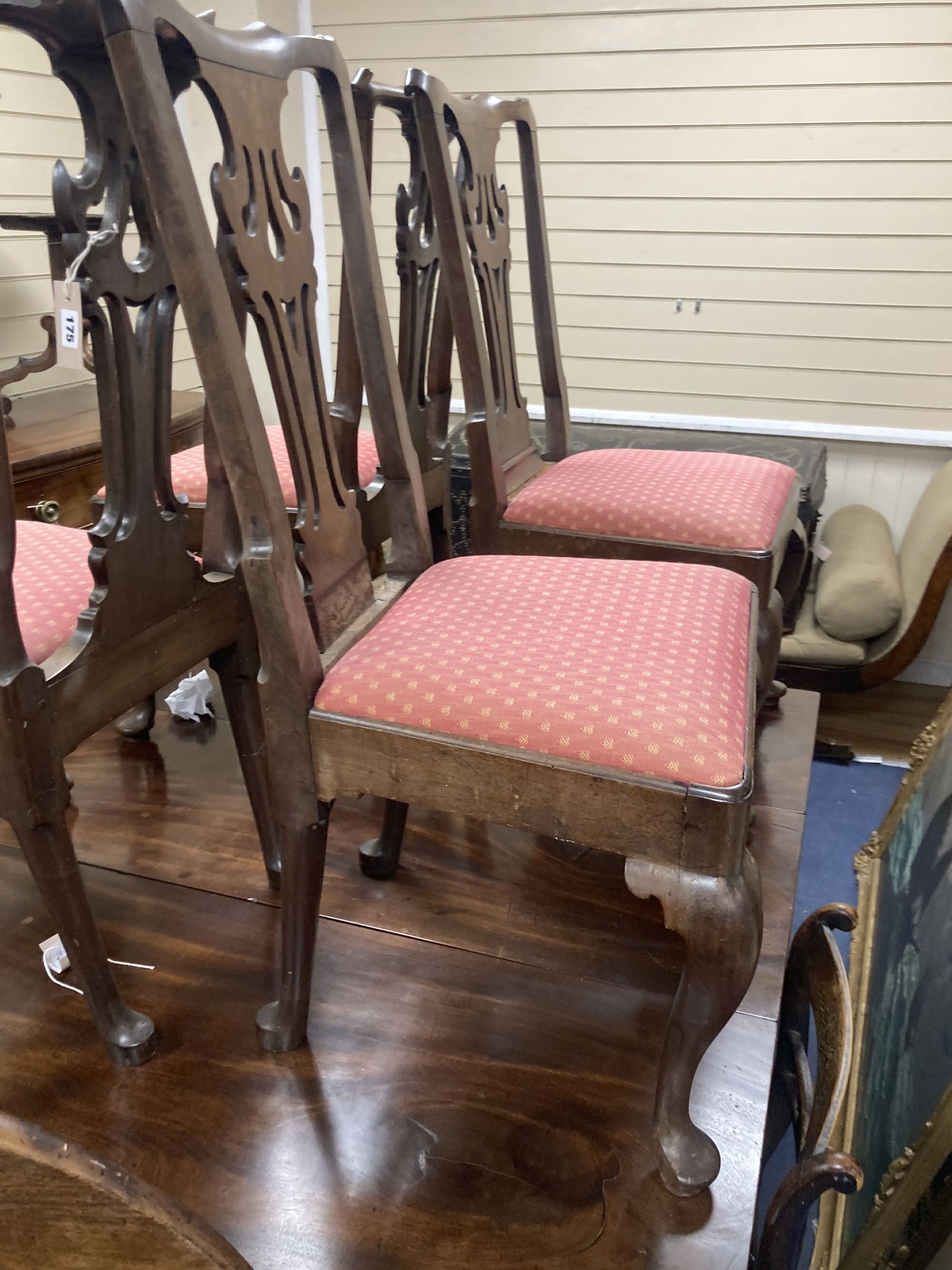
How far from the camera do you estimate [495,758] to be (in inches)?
31.4

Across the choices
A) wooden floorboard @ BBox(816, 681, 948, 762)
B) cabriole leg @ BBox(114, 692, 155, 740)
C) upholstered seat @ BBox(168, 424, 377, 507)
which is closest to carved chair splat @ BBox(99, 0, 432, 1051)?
upholstered seat @ BBox(168, 424, 377, 507)

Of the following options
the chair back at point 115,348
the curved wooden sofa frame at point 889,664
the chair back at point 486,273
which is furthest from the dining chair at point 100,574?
the curved wooden sofa frame at point 889,664

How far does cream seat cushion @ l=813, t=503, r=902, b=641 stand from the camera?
218cm

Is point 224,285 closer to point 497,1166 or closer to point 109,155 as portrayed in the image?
point 109,155

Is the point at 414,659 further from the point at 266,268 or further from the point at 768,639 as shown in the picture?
the point at 768,639

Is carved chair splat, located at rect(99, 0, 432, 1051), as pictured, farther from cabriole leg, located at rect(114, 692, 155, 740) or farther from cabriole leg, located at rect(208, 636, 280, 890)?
cabriole leg, located at rect(114, 692, 155, 740)

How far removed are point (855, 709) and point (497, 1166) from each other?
6.42ft

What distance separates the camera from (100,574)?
89 centimetres

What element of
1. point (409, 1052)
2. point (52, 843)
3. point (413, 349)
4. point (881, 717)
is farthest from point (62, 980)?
point (881, 717)

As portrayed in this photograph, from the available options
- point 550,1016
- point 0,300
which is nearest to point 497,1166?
point 550,1016

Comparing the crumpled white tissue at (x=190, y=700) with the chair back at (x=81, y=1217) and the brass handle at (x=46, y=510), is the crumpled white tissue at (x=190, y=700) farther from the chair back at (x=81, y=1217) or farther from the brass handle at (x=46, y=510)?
the chair back at (x=81, y=1217)

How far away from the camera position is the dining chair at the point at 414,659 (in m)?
0.74

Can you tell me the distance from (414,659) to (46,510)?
3.75 feet

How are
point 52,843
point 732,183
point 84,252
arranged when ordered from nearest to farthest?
point 84,252 < point 52,843 < point 732,183
